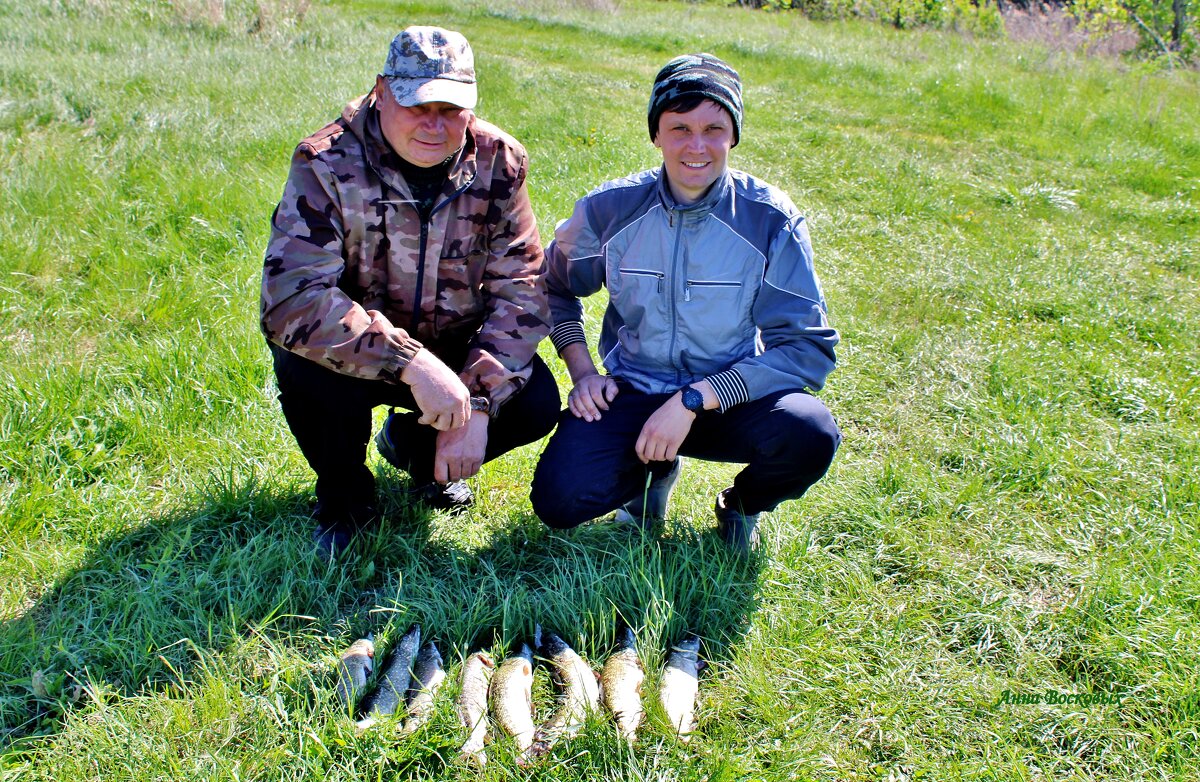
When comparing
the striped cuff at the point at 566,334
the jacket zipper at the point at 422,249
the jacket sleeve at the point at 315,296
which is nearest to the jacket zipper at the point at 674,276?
the striped cuff at the point at 566,334

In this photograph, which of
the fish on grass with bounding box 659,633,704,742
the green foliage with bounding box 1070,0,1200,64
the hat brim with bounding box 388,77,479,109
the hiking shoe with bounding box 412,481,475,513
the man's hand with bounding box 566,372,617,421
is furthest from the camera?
the green foliage with bounding box 1070,0,1200,64

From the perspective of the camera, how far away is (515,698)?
2371mm

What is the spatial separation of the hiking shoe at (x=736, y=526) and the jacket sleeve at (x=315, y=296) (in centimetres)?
123

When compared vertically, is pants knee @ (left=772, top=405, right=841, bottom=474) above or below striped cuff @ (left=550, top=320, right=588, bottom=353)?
below

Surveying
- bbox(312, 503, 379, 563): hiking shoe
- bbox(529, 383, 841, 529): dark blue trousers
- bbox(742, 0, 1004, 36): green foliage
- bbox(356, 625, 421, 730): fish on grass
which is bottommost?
→ bbox(356, 625, 421, 730): fish on grass

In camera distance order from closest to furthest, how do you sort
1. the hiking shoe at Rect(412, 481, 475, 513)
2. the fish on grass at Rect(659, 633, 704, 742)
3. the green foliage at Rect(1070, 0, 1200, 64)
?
the fish on grass at Rect(659, 633, 704, 742)
the hiking shoe at Rect(412, 481, 475, 513)
the green foliage at Rect(1070, 0, 1200, 64)

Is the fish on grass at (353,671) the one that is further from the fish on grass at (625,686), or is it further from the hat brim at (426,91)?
the hat brim at (426,91)

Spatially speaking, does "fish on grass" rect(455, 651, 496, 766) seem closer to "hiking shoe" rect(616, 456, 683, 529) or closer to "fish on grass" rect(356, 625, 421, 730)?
"fish on grass" rect(356, 625, 421, 730)

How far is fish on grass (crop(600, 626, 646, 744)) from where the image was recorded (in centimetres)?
231

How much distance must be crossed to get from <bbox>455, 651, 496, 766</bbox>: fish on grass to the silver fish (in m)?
0.07

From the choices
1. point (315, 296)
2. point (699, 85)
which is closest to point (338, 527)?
point (315, 296)

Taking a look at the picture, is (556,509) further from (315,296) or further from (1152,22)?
(1152,22)

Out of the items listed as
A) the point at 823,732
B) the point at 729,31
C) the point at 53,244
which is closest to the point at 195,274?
the point at 53,244

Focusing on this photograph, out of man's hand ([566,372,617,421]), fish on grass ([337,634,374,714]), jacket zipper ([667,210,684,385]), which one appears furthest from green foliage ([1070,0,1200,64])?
fish on grass ([337,634,374,714])
